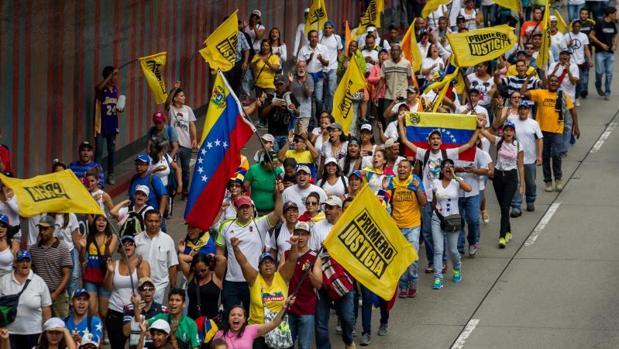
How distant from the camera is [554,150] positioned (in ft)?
79.8

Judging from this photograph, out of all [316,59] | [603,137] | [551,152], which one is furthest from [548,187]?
[316,59]

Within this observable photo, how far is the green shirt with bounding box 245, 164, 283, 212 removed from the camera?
19578 mm

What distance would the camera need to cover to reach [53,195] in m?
16.2

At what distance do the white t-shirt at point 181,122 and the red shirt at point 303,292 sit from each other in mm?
6498

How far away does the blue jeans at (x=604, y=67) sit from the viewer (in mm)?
30844

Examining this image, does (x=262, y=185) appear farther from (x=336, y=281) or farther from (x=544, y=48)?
(x=544, y=48)

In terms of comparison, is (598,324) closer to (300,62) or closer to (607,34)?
(300,62)

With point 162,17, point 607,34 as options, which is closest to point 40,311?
point 162,17

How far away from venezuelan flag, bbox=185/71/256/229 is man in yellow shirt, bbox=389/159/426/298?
227 centimetres

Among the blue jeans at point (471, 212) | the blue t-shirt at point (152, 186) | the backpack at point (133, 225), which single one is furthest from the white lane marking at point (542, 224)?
the backpack at point (133, 225)

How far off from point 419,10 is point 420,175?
53.4 feet

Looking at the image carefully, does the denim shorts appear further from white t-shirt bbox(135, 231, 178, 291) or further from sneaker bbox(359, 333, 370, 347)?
sneaker bbox(359, 333, 370, 347)

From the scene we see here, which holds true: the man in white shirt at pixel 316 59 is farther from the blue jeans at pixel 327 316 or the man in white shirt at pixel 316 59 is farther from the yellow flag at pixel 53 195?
the yellow flag at pixel 53 195

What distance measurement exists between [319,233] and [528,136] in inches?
245
